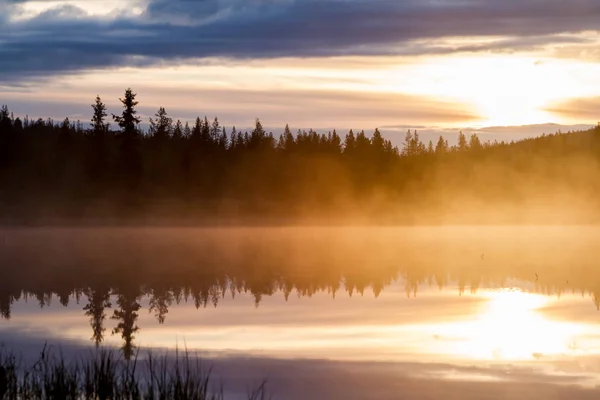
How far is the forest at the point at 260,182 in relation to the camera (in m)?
117

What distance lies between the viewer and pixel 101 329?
26.3 meters

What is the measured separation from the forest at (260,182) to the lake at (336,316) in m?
56.0

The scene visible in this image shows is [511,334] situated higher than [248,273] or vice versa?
[511,334]

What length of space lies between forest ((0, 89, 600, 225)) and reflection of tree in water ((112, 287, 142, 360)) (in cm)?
7703

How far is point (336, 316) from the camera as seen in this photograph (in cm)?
3002

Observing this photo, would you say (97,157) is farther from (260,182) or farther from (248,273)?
(248,273)

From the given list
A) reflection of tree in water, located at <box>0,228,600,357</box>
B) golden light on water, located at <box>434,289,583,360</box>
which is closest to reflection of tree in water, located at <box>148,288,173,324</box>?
reflection of tree in water, located at <box>0,228,600,357</box>

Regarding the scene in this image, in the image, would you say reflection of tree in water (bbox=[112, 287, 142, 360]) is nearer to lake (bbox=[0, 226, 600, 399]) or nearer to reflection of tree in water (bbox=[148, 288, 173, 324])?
lake (bbox=[0, 226, 600, 399])

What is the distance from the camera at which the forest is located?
4621 inches

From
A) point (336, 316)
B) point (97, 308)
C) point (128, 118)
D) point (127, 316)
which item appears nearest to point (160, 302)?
point (97, 308)

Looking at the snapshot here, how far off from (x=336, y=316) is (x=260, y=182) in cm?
11513

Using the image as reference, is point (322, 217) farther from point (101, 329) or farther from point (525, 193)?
point (101, 329)

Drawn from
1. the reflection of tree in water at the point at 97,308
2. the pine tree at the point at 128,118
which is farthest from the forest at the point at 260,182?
the reflection of tree in water at the point at 97,308

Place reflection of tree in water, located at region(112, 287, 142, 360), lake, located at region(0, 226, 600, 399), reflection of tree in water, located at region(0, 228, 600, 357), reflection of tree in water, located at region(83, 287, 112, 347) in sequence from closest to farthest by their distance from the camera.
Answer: lake, located at region(0, 226, 600, 399), reflection of tree in water, located at region(112, 287, 142, 360), reflection of tree in water, located at region(83, 287, 112, 347), reflection of tree in water, located at region(0, 228, 600, 357)
